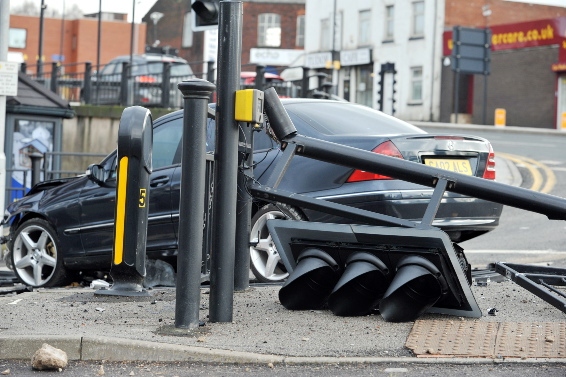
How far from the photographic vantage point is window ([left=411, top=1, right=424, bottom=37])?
5509 cm

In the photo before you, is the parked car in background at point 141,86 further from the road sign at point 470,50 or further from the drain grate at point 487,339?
the drain grate at point 487,339

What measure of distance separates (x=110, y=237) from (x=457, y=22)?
47.7m

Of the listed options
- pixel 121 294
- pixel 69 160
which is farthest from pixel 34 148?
pixel 121 294

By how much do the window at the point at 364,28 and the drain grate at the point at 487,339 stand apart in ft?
177

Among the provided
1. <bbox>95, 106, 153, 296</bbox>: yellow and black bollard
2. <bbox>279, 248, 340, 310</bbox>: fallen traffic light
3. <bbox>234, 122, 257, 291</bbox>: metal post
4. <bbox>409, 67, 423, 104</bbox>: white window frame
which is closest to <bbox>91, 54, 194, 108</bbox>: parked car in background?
<bbox>95, 106, 153, 296</bbox>: yellow and black bollard

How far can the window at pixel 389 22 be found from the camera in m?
57.3

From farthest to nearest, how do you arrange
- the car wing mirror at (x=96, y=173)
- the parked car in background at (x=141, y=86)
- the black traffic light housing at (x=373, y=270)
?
the parked car in background at (x=141, y=86) < the car wing mirror at (x=96, y=173) < the black traffic light housing at (x=373, y=270)

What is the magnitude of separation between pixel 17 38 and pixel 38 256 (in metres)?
78.1

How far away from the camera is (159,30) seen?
8669 centimetres

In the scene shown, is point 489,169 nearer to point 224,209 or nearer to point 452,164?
point 452,164

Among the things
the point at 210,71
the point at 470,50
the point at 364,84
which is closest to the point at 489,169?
the point at 210,71

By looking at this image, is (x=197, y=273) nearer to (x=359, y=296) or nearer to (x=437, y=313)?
(x=359, y=296)

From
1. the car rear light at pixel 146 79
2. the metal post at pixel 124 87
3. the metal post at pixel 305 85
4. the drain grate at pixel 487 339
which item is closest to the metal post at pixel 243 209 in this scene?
the drain grate at pixel 487 339

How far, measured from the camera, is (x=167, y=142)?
9094 millimetres
